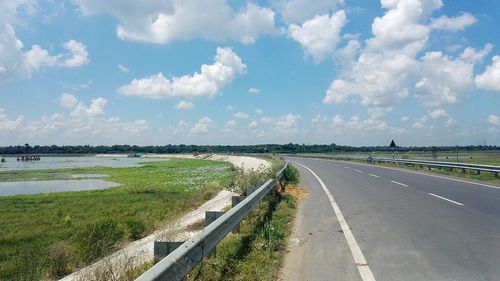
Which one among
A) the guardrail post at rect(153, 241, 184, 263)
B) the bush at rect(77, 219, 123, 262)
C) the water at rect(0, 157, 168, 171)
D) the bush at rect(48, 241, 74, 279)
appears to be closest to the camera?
the guardrail post at rect(153, 241, 184, 263)

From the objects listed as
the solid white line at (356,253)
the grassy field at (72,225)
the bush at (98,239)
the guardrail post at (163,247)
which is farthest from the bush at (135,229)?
the guardrail post at (163,247)

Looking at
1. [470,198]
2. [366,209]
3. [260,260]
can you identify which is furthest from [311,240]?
[470,198]

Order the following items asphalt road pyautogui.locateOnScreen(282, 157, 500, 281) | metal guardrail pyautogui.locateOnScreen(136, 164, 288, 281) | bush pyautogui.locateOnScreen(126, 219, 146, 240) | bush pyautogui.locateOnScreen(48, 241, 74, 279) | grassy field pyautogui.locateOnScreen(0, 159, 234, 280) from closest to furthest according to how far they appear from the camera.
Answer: metal guardrail pyautogui.locateOnScreen(136, 164, 288, 281) → asphalt road pyautogui.locateOnScreen(282, 157, 500, 281) → bush pyautogui.locateOnScreen(48, 241, 74, 279) → grassy field pyautogui.locateOnScreen(0, 159, 234, 280) → bush pyautogui.locateOnScreen(126, 219, 146, 240)

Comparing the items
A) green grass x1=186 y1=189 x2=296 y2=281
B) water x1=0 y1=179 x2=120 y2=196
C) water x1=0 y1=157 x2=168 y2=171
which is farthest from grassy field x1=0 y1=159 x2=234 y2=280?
water x1=0 y1=157 x2=168 y2=171

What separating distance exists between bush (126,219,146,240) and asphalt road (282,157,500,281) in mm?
5086

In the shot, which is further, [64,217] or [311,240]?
[64,217]

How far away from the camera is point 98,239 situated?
36.9ft

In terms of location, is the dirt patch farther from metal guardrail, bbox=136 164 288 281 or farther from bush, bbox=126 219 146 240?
metal guardrail, bbox=136 164 288 281

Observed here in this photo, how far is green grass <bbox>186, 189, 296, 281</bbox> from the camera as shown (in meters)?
5.84

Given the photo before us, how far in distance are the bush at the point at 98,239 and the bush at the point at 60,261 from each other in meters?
0.47

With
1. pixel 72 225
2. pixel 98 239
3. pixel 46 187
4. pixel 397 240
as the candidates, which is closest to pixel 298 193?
pixel 98 239

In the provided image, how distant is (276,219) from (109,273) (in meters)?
6.40

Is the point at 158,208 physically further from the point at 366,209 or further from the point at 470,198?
the point at 470,198

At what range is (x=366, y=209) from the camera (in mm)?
12156
